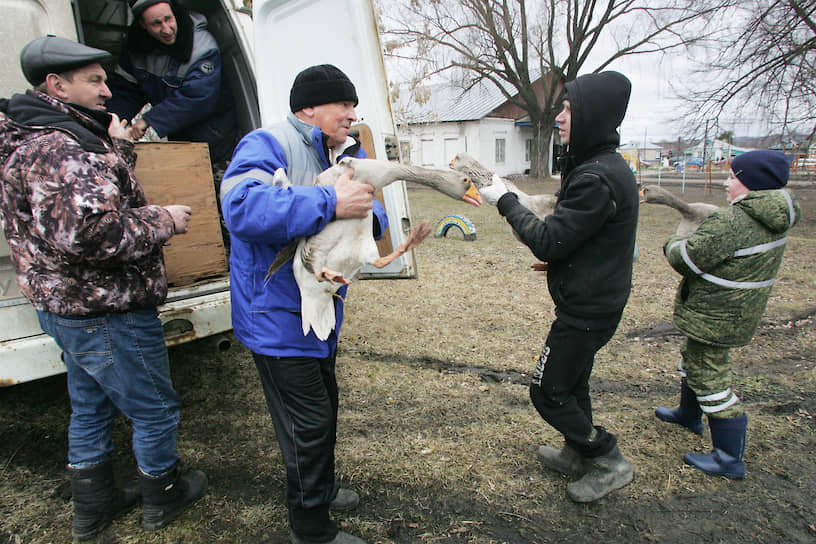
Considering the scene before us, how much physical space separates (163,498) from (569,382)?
1.92 meters

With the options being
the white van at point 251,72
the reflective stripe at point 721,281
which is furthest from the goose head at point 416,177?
the reflective stripe at point 721,281

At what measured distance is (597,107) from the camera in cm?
191

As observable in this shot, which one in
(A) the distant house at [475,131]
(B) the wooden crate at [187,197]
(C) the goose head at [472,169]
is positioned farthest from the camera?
(A) the distant house at [475,131]

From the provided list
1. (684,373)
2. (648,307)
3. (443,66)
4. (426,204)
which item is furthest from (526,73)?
(684,373)

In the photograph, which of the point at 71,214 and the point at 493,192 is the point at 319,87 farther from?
the point at 71,214

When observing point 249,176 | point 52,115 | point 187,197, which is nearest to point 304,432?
point 249,176

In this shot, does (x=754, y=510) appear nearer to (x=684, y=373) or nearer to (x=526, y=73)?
(x=684, y=373)

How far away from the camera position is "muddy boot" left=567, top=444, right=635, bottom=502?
225cm

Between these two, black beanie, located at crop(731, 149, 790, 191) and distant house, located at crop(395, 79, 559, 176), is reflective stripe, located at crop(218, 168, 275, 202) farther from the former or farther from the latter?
distant house, located at crop(395, 79, 559, 176)

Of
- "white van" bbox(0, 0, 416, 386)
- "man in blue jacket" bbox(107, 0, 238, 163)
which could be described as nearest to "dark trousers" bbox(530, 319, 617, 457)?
"white van" bbox(0, 0, 416, 386)

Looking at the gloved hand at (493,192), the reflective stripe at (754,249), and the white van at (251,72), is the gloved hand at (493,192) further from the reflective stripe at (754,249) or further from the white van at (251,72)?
the reflective stripe at (754,249)

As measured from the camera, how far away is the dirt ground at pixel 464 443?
7.02ft

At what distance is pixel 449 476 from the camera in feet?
8.09

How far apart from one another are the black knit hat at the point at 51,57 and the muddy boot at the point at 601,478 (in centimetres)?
275
